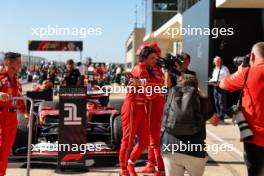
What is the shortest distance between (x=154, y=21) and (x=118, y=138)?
37061 millimetres

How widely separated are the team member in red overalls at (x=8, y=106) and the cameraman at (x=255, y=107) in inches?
107

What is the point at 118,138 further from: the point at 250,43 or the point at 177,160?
the point at 250,43

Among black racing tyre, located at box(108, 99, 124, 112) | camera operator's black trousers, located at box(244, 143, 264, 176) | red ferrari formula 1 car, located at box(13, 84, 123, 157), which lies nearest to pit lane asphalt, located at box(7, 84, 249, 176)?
red ferrari formula 1 car, located at box(13, 84, 123, 157)

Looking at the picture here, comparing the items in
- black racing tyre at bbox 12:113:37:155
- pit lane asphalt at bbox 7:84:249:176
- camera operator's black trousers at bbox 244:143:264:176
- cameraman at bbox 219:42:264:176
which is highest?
cameraman at bbox 219:42:264:176

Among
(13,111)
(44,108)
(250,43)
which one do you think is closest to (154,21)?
(250,43)

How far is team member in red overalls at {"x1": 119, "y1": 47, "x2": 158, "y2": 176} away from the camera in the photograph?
5926 mm

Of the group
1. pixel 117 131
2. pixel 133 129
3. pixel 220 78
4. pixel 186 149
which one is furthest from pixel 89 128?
pixel 220 78

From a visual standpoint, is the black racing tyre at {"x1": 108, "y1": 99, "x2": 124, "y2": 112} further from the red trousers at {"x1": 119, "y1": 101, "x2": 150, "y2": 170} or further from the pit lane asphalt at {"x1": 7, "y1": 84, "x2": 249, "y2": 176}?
the red trousers at {"x1": 119, "y1": 101, "x2": 150, "y2": 170}

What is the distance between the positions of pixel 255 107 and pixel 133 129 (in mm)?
2193

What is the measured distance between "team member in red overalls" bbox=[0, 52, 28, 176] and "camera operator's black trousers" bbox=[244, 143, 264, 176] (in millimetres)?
2788

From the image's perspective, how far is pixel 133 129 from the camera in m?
5.92

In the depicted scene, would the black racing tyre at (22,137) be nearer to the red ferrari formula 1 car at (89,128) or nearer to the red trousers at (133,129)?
the red ferrari formula 1 car at (89,128)

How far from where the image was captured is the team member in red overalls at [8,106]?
5.64m

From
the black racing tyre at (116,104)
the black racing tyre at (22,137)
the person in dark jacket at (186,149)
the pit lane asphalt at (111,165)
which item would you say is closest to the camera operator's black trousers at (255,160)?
the person in dark jacket at (186,149)
